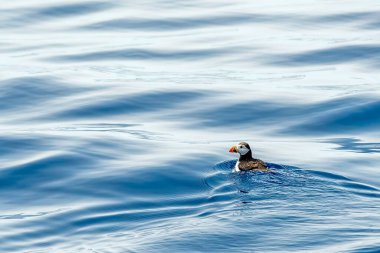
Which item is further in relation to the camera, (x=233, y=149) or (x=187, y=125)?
(x=187, y=125)

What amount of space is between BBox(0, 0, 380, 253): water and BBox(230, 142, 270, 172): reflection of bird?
0.36 metres

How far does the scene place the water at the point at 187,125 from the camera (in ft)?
48.7

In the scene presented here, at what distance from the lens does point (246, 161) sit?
58.6 feet

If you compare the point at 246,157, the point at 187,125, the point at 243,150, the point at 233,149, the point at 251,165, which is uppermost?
the point at 187,125

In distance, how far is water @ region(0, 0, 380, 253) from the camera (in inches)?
584

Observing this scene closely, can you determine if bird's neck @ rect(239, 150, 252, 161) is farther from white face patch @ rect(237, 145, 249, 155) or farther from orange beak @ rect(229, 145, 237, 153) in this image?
orange beak @ rect(229, 145, 237, 153)

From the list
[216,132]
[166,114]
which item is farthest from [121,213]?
[166,114]

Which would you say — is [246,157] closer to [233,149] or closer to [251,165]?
[251,165]

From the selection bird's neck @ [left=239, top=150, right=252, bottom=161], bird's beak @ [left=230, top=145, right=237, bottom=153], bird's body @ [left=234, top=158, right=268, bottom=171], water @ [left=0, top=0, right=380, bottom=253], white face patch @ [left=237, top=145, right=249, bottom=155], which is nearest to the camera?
water @ [left=0, top=0, right=380, bottom=253]

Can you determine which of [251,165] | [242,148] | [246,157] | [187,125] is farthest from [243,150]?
[187,125]

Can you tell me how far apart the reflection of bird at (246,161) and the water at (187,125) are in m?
0.36

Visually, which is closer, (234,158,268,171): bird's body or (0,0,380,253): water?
(0,0,380,253): water

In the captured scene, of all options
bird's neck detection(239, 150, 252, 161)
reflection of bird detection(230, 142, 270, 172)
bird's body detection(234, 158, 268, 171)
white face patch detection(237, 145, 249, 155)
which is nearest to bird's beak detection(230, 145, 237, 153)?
reflection of bird detection(230, 142, 270, 172)

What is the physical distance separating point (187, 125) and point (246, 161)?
437cm
